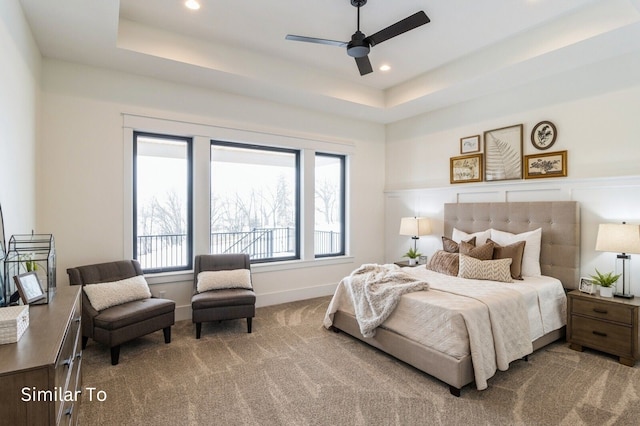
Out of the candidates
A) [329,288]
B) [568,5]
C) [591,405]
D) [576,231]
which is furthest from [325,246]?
[568,5]

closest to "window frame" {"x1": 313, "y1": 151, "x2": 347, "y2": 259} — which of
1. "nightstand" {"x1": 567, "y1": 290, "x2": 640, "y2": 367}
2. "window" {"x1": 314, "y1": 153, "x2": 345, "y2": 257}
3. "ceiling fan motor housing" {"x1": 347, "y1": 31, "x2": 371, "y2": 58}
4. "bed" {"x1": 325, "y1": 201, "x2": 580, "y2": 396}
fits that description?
"window" {"x1": 314, "y1": 153, "x2": 345, "y2": 257}

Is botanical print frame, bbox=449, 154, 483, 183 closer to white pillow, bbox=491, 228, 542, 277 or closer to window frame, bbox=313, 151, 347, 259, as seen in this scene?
white pillow, bbox=491, 228, 542, 277

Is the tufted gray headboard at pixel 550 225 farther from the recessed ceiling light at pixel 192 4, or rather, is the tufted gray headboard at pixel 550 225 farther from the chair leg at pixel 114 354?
the chair leg at pixel 114 354

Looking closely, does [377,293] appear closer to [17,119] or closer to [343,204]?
[343,204]

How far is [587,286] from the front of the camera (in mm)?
3348

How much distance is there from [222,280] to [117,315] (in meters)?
1.16

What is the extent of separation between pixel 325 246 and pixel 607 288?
3.69m

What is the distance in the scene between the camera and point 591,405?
2.40 metres

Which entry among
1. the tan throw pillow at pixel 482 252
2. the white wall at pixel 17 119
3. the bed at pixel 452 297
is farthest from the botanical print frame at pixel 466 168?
the white wall at pixel 17 119

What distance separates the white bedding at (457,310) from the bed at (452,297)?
0.01m

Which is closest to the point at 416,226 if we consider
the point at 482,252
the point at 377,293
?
the point at 482,252

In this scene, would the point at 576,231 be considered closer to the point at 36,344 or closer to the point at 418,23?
the point at 418,23

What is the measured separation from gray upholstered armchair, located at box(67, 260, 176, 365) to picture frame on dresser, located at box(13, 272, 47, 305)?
1035 mm

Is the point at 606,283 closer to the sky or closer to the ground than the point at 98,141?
closer to the ground
